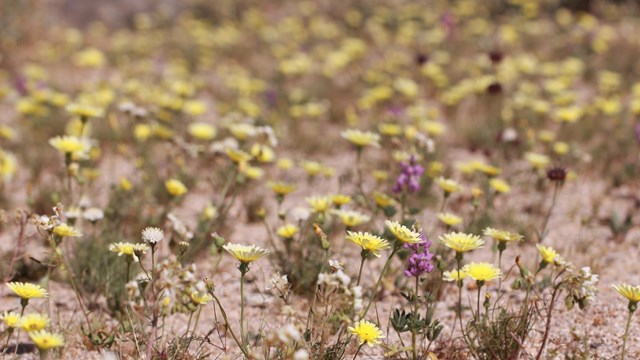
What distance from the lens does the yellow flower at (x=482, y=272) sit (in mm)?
2416

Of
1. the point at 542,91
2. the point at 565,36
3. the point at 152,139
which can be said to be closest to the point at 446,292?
the point at 152,139

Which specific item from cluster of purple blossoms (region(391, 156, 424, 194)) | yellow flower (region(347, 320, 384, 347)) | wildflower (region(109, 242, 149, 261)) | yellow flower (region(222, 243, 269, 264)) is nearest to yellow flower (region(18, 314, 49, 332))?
wildflower (region(109, 242, 149, 261))

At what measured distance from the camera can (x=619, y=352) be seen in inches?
106

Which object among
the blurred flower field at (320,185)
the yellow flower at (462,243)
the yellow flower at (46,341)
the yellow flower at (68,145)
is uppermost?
the yellow flower at (462,243)

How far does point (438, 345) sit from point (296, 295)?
0.89 meters

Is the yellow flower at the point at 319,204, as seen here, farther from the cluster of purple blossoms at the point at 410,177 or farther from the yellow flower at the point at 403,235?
the yellow flower at the point at 403,235

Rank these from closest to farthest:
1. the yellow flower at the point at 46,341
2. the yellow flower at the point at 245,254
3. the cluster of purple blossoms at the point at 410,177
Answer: the yellow flower at the point at 46,341, the yellow flower at the point at 245,254, the cluster of purple blossoms at the point at 410,177

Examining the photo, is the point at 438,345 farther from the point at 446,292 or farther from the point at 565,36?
the point at 565,36

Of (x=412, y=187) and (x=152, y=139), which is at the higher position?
(x=412, y=187)

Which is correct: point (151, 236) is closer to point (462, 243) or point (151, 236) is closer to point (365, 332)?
point (365, 332)

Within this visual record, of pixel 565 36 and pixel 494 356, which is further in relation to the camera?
pixel 565 36

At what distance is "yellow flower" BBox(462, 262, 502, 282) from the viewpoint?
2.42m

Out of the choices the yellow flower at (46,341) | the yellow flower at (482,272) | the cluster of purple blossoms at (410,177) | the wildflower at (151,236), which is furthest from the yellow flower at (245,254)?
the cluster of purple blossoms at (410,177)

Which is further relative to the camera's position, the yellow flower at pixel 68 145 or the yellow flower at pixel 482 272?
the yellow flower at pixel 68 145
